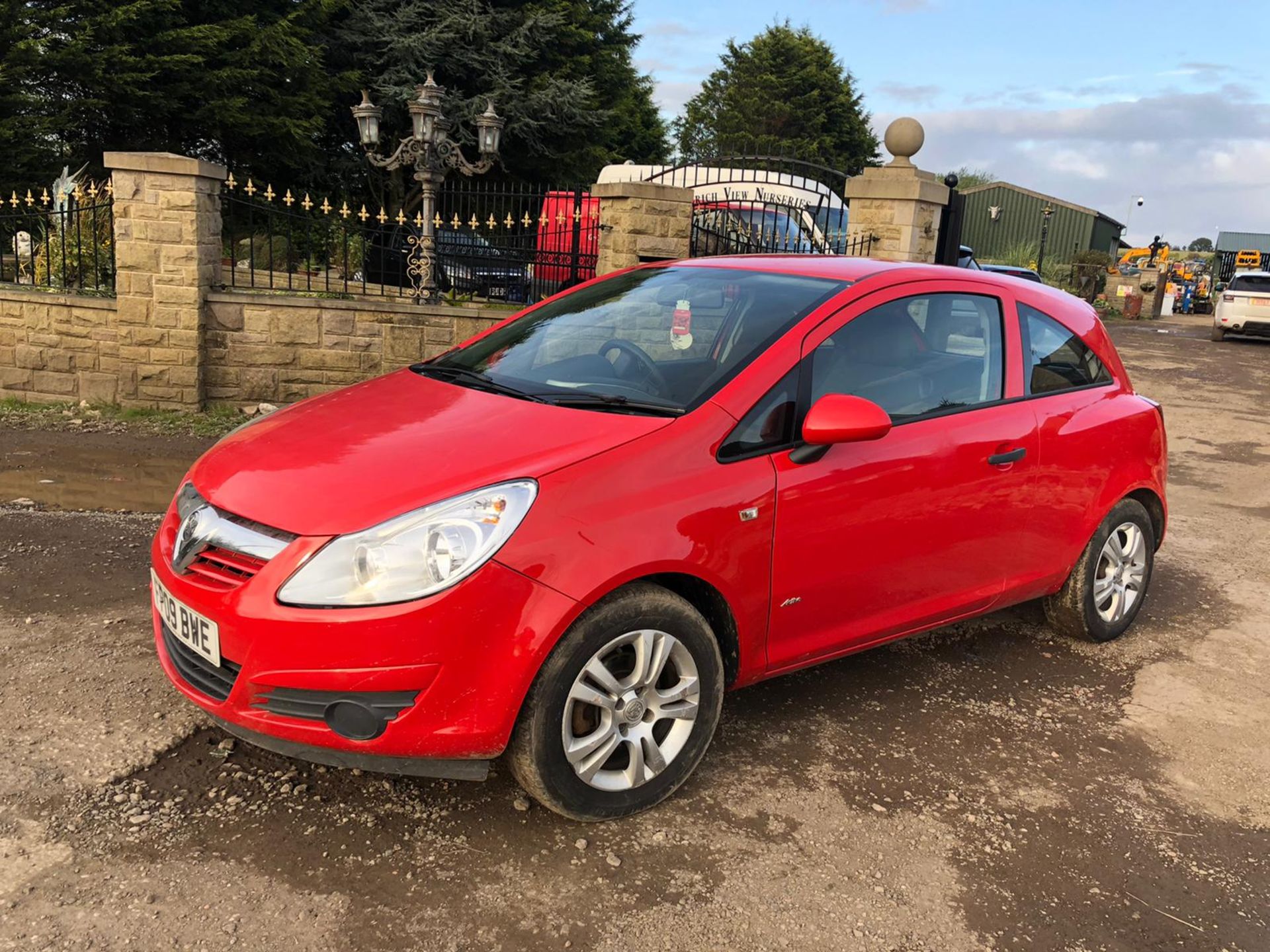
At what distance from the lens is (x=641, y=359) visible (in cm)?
353

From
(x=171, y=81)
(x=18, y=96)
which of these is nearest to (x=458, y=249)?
(x=18, y=96)

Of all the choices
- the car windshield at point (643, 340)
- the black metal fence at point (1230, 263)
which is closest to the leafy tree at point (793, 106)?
the black metal fence at point (1230, 263)

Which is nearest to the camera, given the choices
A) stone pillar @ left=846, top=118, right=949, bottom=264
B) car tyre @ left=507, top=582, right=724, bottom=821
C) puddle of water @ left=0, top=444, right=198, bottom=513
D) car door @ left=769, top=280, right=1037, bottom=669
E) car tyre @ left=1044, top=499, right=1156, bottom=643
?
car tyre @ left=507, top=582, right=724, bottom=821

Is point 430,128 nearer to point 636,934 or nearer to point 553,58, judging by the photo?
point 636,934

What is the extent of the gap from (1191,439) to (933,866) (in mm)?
9261

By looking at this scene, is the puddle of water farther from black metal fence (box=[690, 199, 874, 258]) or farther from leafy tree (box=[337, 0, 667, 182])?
leafy tree (box=[337, 0, 667, 182])

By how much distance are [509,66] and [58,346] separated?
755 inches

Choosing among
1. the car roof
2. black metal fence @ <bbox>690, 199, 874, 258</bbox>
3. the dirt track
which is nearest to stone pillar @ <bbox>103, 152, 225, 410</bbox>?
black metal fence @ <bbox>690, 199, 874, 258</bbox>

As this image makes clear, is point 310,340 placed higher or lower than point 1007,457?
lower

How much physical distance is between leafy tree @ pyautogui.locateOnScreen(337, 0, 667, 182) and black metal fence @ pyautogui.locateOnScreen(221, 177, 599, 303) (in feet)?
44.8

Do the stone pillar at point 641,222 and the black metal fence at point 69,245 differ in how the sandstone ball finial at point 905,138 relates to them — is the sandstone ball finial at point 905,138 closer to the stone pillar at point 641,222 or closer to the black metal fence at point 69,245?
the stone pillar at point 641,222

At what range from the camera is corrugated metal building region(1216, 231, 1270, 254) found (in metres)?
59.8

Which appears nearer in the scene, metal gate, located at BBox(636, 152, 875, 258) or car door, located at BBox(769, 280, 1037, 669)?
car door, located at BBox(769, 280, 1037, 669)

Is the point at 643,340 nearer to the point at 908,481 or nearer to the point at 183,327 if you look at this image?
the point at 908,481
